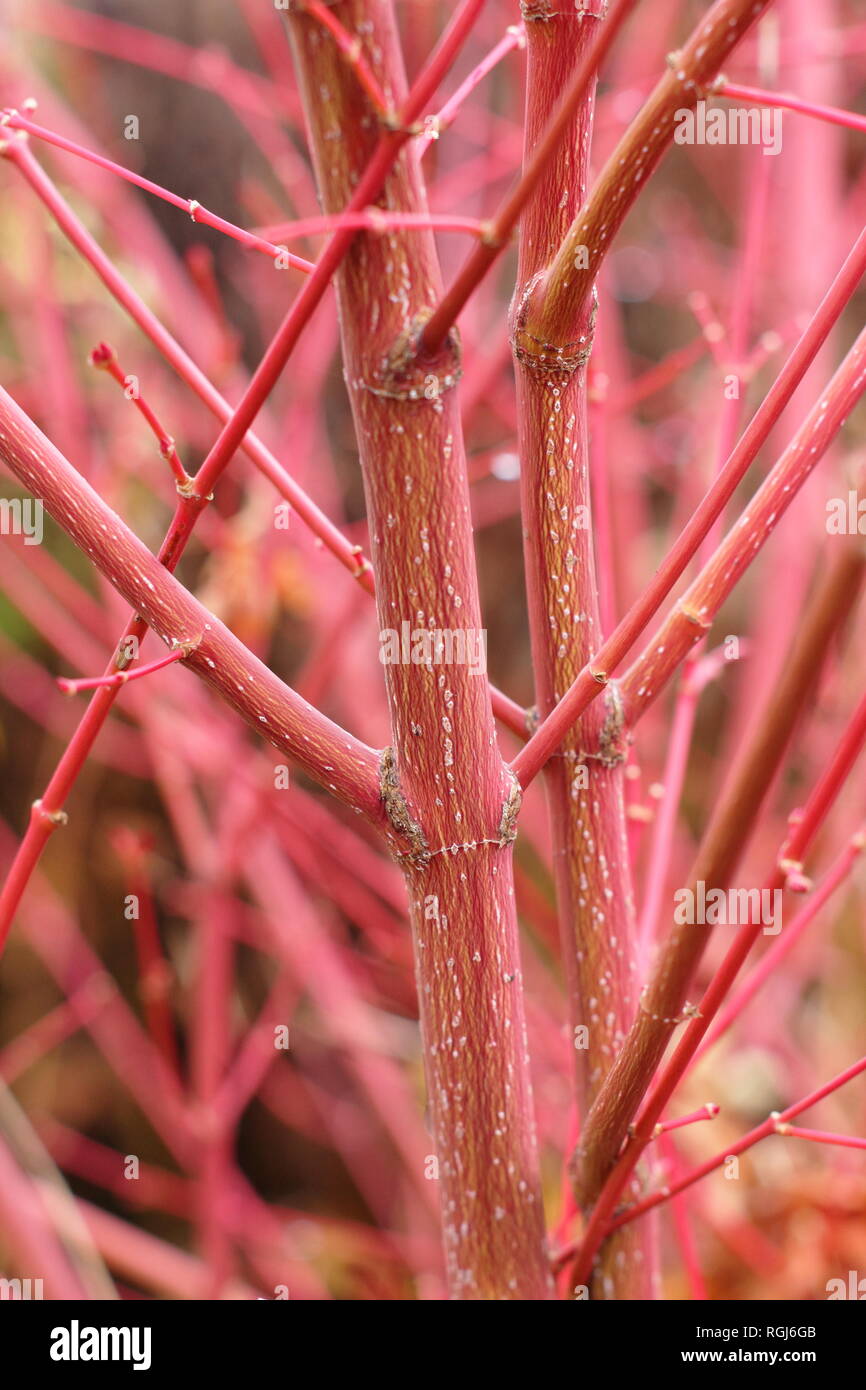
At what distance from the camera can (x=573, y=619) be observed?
420 millimetres

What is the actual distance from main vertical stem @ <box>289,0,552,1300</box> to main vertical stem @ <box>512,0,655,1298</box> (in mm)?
45

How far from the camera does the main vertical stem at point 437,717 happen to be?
31 cm

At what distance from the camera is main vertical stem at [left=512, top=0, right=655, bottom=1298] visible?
36cm

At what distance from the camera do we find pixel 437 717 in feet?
1.21

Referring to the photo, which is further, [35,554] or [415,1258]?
[415,1258]

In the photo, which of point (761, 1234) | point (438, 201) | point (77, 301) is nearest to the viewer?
point (438, 201)

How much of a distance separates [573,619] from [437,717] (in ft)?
0.27

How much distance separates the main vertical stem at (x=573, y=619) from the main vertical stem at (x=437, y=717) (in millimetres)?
45

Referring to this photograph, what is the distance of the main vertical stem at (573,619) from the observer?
36cm

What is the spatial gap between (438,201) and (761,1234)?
1.09 meters

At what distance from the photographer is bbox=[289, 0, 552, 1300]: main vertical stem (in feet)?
1.00
